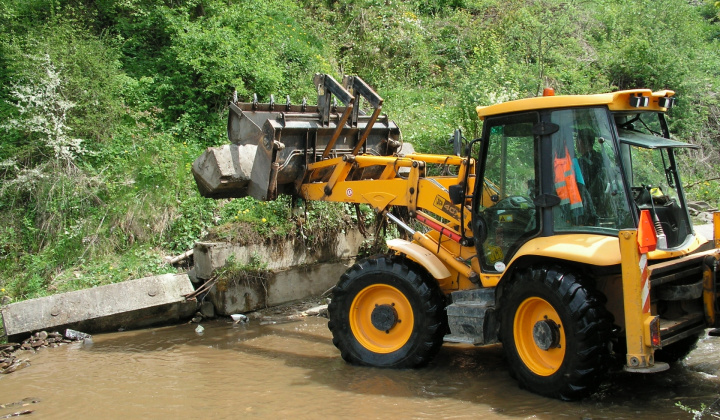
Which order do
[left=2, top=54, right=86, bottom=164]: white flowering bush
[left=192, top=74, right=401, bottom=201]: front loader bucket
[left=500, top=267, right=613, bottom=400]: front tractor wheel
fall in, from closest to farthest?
[left=500, top=267, right=613, bottom=400]: front tractor wheel → [left=192, top=74, right=401, bottom=201]: front loader bucket → [left=2, top=54, right=86, bottom=164]: white flowering bush

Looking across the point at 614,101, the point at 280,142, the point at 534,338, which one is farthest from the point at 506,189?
the point at 280,142

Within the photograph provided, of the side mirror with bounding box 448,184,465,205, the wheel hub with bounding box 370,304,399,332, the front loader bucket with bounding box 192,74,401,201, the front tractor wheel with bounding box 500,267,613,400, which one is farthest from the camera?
the front loader bucket with bounding box 192,74,401,201

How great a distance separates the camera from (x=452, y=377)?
19.4 feet

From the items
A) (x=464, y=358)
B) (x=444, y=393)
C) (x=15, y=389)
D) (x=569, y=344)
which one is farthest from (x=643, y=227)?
(x=15, y=389)

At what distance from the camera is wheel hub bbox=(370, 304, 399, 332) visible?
6.27 metres

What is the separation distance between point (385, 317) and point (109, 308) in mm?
3762

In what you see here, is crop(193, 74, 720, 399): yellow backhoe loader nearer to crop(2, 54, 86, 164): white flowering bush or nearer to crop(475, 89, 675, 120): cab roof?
crop(475, 89, 675, 120): cab roof

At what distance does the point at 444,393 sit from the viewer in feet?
18.0

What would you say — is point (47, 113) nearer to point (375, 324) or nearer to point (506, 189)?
point (375, 324)

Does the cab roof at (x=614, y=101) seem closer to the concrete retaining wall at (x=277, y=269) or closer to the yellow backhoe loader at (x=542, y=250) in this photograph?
the yellow backhoe loader at (x=542, y=250)

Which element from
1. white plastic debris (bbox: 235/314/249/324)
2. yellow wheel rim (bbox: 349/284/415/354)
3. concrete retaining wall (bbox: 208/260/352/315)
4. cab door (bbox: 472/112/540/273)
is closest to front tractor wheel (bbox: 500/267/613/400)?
cab door (bbox: 472/112/540/273)

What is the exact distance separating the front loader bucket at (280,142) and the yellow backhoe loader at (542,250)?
3 cm

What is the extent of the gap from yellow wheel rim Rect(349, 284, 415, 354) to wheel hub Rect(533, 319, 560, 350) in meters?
1.38

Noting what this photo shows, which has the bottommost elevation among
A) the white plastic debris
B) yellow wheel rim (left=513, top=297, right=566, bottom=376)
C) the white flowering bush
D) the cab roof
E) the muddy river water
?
the muddy river water
